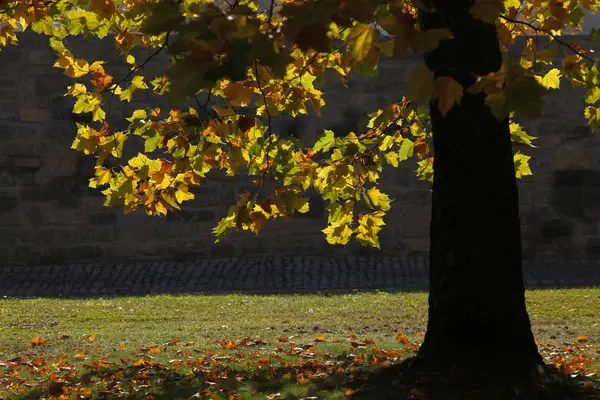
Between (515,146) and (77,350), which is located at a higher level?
(515,146)

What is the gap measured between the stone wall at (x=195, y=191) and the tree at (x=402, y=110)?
6051mm

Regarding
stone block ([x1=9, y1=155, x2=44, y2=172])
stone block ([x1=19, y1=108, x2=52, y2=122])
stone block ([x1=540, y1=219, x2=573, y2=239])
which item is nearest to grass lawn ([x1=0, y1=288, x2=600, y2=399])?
stone block ([x1=540, y1=219, x2=573, y2=239])

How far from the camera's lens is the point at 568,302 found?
10.5 m

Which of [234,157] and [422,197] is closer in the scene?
[234,157]

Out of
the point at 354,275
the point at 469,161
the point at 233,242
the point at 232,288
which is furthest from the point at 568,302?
the point at 469,161

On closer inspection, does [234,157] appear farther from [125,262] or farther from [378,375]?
[125,262]

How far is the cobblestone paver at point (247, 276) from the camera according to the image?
1220 cm

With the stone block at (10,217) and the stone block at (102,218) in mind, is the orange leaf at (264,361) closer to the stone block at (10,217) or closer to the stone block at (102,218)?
the stone block at (102,218)

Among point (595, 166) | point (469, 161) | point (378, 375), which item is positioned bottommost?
point (378, 375)

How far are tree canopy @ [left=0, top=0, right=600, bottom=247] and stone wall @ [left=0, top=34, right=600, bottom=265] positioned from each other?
602cm

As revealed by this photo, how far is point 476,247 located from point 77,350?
3505 millimetres

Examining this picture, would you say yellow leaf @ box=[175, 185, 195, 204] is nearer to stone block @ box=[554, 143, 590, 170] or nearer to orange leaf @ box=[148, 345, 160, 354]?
orange leaf @ box=[148, 345, 160, 354]

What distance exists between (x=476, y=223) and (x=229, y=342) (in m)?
2.90

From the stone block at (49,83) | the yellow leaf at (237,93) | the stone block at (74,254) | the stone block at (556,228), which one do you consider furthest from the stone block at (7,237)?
the yellow leaf at (237,93)
